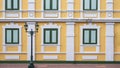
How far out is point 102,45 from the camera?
38125mm

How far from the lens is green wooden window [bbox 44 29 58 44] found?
38125 millimetres

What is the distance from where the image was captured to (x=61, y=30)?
38.1 meters

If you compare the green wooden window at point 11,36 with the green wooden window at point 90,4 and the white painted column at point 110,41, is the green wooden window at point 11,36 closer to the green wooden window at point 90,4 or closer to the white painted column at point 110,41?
the green wooden window at point 90,4

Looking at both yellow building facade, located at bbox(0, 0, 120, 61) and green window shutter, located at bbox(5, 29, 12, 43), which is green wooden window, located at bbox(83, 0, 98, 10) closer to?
yellow building facade, located at bbox(0, 0, 120, 61)

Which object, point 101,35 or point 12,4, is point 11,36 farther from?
point 101,35

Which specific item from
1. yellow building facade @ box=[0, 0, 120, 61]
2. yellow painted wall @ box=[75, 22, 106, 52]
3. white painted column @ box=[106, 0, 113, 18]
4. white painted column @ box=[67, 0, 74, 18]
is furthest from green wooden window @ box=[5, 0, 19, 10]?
white painted column @ box=[106, 0, 113, 18]

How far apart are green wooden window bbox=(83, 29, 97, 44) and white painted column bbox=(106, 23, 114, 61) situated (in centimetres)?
112

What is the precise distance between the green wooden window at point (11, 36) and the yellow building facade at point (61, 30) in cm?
9

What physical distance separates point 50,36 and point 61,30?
3.54ft

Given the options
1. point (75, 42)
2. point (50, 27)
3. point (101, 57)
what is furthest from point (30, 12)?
point (101, 57)

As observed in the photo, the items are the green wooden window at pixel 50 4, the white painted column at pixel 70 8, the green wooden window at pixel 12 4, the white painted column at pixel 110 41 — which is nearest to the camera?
the white painted column at pixel 110 41

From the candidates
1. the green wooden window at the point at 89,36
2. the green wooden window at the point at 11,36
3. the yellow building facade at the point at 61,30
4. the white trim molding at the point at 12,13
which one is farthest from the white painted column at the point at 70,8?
the green wooden window at the point at 11,36

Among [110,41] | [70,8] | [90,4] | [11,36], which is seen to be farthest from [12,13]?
[110,41]

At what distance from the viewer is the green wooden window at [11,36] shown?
38281mm
